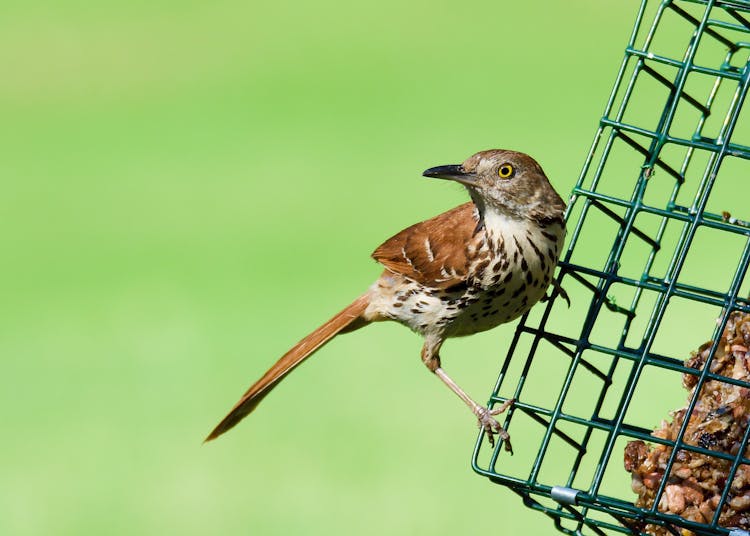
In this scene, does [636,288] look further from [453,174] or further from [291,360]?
[291,360]

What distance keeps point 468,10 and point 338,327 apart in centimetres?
950

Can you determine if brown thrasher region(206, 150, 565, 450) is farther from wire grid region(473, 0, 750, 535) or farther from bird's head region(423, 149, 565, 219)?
wire grid region(473, 0, 750, 535)

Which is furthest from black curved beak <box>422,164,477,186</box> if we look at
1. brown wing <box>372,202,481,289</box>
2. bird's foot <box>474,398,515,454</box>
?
bird's foot <box>474,398,515,454</box>

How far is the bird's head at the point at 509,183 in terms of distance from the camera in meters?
5.58

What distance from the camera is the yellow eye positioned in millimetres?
5598

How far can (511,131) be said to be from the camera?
1252cm

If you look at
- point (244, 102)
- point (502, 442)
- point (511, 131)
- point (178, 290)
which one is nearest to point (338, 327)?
point (502, 442)

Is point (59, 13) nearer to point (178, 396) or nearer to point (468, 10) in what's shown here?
point (468, 10)

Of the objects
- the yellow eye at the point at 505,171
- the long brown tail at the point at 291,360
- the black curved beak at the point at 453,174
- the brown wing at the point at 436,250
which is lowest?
the long brown tail at the point at 291,360

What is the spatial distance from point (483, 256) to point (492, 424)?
0.66 meters

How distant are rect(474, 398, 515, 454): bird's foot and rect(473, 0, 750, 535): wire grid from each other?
0.22 feet

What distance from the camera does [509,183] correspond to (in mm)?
5586

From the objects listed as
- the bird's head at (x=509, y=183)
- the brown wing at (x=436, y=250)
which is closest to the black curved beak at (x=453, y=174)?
the bird's head at (x=509, y=183)

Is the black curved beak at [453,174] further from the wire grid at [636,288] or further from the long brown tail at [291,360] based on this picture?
the long brown tail at [291,360]
